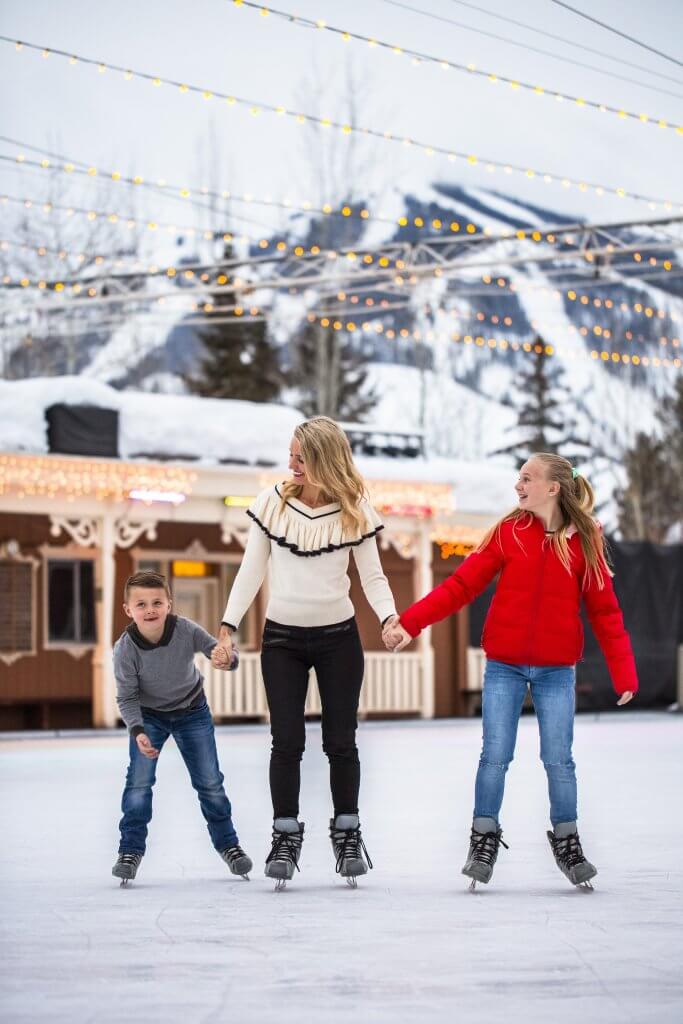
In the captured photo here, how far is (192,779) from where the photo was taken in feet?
22.5

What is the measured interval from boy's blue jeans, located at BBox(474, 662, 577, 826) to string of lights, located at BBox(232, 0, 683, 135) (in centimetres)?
1129

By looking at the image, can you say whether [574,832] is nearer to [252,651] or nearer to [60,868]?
[60,868]

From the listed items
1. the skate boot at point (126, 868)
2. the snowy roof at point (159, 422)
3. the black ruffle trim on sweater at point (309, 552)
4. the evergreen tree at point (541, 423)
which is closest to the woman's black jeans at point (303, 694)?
the black ruffle trim on sweater at point (309, 552)

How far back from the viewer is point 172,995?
422cm

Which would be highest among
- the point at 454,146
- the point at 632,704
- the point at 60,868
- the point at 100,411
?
the point at 454,146

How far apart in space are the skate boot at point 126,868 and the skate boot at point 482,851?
4.16 ft

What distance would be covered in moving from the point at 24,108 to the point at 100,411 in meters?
19.8

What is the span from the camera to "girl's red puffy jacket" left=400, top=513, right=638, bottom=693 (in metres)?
6.53

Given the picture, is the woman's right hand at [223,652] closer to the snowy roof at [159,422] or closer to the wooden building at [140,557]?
the wooden building at [140,557]

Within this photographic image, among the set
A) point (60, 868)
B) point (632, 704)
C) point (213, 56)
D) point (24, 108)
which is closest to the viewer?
point (60, 868)

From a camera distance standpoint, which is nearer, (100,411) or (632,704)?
(100,411)

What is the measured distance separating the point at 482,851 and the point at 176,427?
58.6ft

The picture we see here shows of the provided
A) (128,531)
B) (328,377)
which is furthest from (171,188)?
(328,377)

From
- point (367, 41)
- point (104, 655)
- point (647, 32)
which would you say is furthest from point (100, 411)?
point (647, 32)
